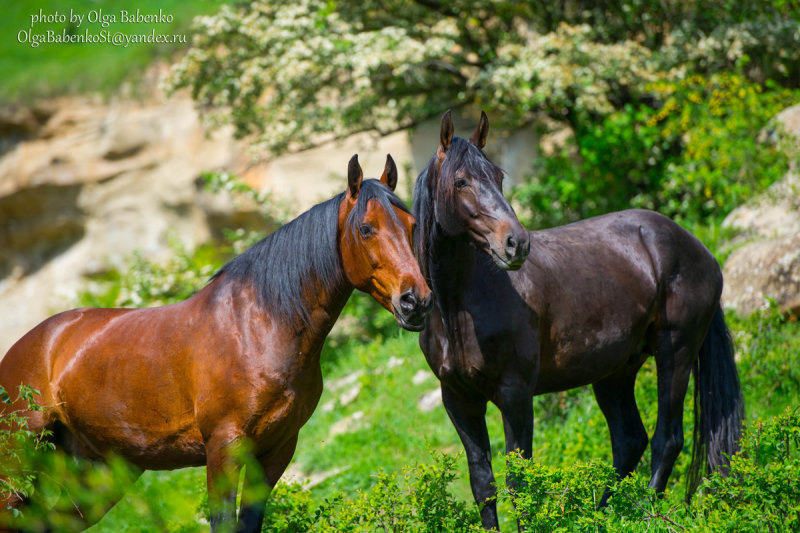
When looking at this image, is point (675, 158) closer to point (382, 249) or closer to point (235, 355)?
point (382, 249)

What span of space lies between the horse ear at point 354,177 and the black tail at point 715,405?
2642mm

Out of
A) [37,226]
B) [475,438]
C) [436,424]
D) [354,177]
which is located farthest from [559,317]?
[37,226]

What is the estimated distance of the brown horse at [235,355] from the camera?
326 cm

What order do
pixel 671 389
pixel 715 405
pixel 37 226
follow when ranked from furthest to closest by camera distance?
pixel 37 226, pixel 715 405, pixel 671 389

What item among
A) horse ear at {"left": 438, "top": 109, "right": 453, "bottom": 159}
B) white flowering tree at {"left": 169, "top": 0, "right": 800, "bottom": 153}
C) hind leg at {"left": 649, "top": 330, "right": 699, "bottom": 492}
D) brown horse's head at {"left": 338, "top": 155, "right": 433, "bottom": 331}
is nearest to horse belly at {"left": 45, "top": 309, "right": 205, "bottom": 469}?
brown horse's head at {"left": 338, "top": 155, "right": 433, "bottom": 331}

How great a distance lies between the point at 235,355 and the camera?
3361 millimetres

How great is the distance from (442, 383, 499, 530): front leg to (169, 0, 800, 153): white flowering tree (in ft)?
19.4

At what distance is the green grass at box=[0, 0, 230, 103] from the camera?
13289 mm

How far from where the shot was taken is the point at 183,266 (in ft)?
34.5

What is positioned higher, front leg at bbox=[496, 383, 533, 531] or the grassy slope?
front leg at bbox=[496, 383, 533, 531]

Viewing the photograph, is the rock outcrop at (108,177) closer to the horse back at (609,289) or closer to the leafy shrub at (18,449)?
the horse back at (609,289)

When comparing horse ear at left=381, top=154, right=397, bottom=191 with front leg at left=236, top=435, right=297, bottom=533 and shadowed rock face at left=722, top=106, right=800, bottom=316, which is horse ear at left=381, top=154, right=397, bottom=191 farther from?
shadowed rock face at left=722, top=106, right=800, bottom=316

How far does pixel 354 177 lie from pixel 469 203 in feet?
2.00

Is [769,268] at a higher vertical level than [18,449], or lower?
lower
